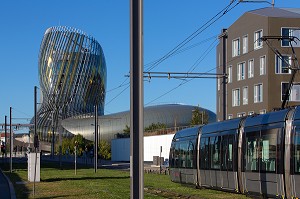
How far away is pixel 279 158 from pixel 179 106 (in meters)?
151

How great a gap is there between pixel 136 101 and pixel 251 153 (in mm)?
11769

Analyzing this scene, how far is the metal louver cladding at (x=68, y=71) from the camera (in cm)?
19000

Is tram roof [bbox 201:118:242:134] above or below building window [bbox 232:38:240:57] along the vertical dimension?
below

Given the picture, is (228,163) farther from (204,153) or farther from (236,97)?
(236,97)

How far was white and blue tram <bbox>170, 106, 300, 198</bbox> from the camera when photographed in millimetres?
18266

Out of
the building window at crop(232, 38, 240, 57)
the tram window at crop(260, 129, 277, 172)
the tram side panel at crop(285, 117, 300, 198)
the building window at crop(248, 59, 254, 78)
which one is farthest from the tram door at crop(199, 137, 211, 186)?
the building window at crop(232, 38, 240, 57)

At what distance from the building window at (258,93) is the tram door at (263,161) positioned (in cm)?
5073

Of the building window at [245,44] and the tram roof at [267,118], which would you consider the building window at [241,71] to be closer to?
the building window at [245,44]

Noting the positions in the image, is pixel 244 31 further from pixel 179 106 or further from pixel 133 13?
pixel 179 106

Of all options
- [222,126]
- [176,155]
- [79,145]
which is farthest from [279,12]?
[79,145]

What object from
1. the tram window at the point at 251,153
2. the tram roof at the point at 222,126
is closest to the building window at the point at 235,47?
the tram roof at the point at 222,126

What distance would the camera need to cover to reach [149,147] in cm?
10994

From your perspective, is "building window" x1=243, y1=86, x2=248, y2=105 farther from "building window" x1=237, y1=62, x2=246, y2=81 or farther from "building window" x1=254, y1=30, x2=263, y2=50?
"building window" x1=254, y1=30, x2=263, y2=50

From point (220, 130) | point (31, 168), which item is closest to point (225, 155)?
point (220, 130)
